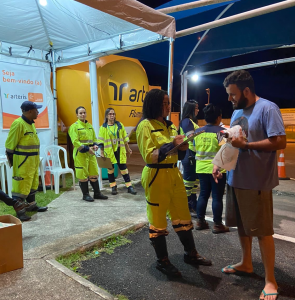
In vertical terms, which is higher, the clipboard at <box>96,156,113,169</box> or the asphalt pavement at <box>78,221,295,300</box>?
the clipboard at <box>96,156,113,169</box>

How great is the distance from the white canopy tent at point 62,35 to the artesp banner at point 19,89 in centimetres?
12

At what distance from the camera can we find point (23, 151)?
4336 millimetres

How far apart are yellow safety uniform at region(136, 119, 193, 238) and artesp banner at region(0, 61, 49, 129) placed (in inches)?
171

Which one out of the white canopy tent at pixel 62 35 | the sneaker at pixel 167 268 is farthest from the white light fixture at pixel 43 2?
the sneaker at pixel 167 268

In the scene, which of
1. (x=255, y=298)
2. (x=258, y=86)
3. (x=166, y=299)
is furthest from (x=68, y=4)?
(x=258, y=86)

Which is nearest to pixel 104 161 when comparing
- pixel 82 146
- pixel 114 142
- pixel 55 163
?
pixel 114 142

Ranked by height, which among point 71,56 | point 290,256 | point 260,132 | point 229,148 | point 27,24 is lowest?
point 290,256

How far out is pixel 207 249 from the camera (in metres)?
3.34

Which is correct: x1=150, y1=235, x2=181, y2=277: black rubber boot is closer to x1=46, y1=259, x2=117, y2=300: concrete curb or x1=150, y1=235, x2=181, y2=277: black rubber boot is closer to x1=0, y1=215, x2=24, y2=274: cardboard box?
x1=46, y1=259, x2=117, y2=300: concrete curb

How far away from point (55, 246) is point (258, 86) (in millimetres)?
33563

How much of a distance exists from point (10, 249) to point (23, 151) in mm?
2071

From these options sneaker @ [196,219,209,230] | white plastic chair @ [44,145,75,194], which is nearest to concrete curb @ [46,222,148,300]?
sneaker @ [196,219,209,230]

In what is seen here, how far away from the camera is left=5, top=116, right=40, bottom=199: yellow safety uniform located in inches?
167

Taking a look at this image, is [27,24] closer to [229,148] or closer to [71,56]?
[71,56]
